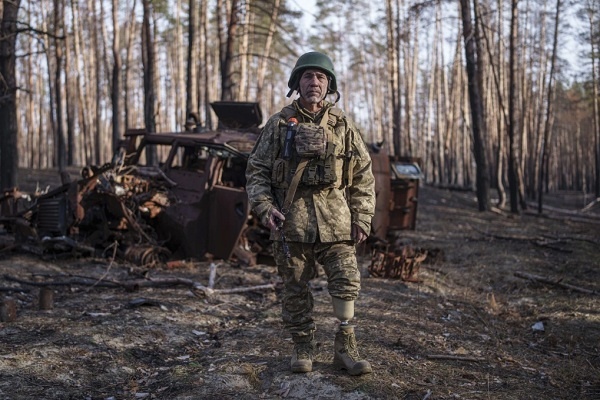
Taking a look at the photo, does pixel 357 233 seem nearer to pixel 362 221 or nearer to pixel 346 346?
pixel 362 221

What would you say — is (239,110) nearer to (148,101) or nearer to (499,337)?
(499,337)

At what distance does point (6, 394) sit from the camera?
132 inches

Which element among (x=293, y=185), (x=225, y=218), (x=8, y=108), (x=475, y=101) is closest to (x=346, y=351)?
(x=293, y=185)

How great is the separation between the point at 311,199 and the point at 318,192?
6 cm

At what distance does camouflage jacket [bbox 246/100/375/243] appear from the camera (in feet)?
11.6

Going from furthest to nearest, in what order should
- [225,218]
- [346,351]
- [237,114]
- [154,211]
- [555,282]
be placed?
[237,114] → [154,211] → [225,218] → [555,282] → [346,351]

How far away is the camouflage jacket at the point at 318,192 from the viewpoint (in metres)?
3.53

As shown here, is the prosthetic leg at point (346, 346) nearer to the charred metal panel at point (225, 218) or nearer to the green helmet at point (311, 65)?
the green helmet at point (311, 65)

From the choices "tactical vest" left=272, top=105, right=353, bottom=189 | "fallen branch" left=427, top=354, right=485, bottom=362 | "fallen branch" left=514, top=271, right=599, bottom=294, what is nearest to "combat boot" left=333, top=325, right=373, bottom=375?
"fallen branch" left=427, top=354, right=485, bottom=362

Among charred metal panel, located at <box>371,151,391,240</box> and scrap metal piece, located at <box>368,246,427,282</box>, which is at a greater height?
charred metal panel, located at <box>371,151,391,240</box>

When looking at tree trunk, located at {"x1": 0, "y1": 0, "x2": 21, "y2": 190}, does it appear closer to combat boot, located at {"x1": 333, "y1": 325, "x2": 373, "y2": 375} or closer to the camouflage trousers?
the camouflage trousers

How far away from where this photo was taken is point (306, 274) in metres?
3.64

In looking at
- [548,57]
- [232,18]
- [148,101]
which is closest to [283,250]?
[232,18]

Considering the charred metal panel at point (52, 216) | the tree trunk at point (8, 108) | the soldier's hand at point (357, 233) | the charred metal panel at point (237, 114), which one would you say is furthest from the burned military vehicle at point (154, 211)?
the soldier's hand at point (357, 233)
